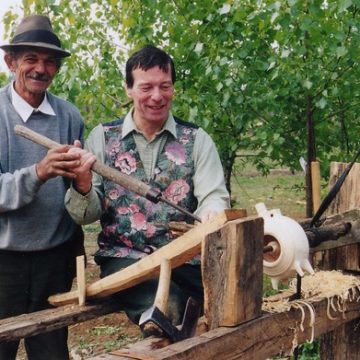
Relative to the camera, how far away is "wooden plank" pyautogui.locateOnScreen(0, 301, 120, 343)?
2566 millimetres

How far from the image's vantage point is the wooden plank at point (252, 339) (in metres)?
2.05

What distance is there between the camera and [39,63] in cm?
314

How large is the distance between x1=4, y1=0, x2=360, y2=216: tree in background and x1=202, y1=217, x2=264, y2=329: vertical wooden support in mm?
2236

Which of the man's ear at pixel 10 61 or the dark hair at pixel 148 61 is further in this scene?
the man's ear at pixel 10 61

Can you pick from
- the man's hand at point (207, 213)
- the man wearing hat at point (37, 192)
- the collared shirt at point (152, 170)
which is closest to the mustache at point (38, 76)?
the man wearing hat at point (37, 192)

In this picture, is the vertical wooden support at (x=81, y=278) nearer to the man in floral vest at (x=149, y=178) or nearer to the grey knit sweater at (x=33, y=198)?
the man in floral vest at (x=149, y=178)

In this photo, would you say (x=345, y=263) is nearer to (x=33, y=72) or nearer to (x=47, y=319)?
(x=47, y=319)

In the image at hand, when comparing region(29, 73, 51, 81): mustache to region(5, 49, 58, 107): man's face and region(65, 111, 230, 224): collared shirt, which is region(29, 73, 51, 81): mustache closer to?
region(5, 49, 58, 107): man's face

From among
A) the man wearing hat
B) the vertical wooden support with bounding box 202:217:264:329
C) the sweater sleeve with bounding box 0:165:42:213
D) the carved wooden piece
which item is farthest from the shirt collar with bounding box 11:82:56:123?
the carved wooden piece

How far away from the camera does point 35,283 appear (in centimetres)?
328

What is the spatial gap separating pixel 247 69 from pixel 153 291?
257 centimetres

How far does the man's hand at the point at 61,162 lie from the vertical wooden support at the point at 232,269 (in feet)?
2.45

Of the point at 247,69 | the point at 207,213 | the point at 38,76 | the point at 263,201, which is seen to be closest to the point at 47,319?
the point at 207,213

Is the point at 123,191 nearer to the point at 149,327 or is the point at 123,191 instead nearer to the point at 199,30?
the point at 149,327
